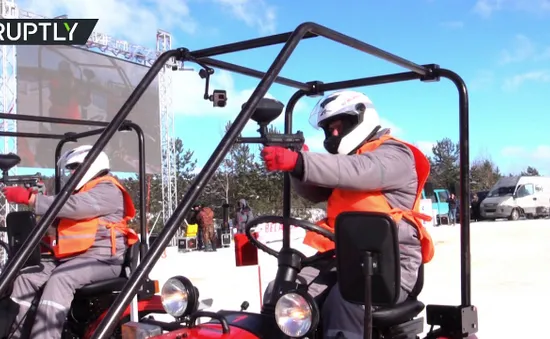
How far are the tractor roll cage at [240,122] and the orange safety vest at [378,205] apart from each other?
0.63 ft

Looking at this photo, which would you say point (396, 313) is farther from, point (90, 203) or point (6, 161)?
point (6, 161)

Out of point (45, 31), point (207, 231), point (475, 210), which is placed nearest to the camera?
point (45, 31)

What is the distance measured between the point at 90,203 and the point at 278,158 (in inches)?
98.2

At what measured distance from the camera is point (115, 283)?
13.9 feet

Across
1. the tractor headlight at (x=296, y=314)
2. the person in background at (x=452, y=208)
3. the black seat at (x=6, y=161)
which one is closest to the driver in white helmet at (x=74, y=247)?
the black seat at (x=6, y=161)

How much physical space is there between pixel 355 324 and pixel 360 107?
3.59 feet

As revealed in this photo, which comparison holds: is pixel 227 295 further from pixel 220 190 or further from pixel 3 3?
pixel 220 190

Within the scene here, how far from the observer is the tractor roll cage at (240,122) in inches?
75.4

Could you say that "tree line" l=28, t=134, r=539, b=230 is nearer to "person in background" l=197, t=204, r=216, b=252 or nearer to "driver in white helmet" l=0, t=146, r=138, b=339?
"person in background" l=197, t=204, r=216, b=252

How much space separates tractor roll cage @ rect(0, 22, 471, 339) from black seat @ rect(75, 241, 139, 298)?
1.51 m

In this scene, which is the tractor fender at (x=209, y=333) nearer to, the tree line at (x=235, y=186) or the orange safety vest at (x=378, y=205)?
the orange safety vest at (x=378, y=205)

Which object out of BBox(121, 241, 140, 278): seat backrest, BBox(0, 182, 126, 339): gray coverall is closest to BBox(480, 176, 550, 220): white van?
BBox(121, 241, 140, 278): seat backrest

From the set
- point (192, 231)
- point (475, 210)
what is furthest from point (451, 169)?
point (192, 231)

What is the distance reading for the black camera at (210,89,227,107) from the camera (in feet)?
9.98
